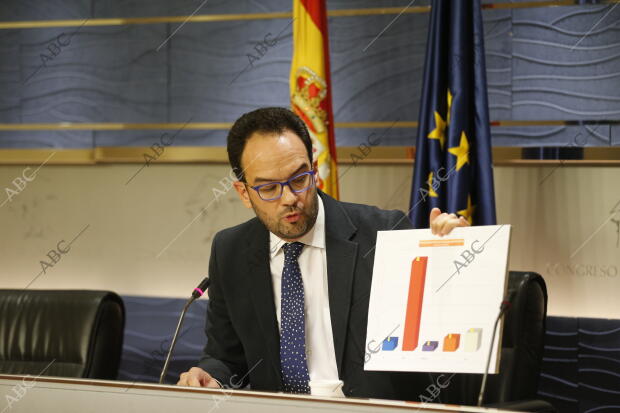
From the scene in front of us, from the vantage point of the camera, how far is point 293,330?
7.11 feet

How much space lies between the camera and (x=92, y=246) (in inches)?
162

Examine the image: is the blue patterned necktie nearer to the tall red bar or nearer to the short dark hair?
the short dark hair

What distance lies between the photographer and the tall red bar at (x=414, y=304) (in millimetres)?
1694

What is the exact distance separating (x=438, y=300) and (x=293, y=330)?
1.93 ft

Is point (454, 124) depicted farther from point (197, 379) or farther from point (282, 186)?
point (197, 379)

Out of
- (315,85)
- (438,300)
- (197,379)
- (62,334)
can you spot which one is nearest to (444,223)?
(438,300)

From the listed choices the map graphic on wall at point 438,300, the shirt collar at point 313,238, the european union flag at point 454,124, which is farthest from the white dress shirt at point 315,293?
the european union flag at point 454,124

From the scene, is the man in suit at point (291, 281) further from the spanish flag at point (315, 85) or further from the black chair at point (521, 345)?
the spanish flag at point (315, 85)

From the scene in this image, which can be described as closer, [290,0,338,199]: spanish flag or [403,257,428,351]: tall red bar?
[403,257,428,351]: tall red bar

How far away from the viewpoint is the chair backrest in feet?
7.99

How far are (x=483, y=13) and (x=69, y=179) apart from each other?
2.33 m

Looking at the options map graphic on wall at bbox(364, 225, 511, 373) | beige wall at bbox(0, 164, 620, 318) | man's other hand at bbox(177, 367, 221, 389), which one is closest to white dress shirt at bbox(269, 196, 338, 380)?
man's other hand at bbox(177, 367, 221, 389)

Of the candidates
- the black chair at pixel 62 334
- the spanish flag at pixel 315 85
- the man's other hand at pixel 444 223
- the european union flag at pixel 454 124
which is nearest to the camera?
the man's other hand at pixel 444 223

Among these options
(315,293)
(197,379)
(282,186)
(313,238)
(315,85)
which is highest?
(315,85)
